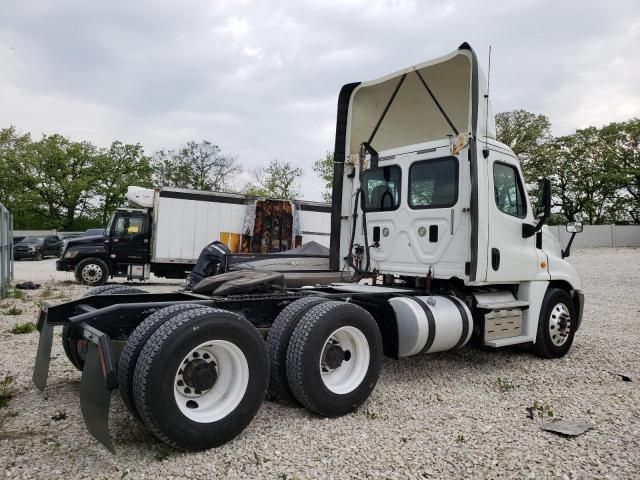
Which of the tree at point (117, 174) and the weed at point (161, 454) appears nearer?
the weed at point (161, 454)

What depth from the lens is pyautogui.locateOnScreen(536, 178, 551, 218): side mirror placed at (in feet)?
18.9

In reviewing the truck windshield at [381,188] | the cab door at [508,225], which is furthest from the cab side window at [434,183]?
the cab door at [508,225]

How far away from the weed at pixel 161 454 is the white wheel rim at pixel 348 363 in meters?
1.35

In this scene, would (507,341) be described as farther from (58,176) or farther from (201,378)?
(58,176)

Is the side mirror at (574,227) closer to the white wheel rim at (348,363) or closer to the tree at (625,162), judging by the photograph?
the white wheel rim at (348,363)

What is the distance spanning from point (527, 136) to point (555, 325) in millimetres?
37746

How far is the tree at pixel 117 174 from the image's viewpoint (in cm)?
4775

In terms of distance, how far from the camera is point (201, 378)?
339 centimetres

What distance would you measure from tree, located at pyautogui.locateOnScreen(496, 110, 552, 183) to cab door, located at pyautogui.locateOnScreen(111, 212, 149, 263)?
31.4m

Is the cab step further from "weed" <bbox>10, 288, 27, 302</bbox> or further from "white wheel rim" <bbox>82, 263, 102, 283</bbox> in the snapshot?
"white wheel rim" <bbox>82, 263, 102, 283</bbox>

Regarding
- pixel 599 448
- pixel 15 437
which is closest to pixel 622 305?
pixel 599 448

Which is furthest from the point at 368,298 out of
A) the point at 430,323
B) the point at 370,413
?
the point at 370,413

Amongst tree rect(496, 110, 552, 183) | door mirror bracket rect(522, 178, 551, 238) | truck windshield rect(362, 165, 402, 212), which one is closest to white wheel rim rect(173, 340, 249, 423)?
truck windshield rect(362, 165, 402, 212)

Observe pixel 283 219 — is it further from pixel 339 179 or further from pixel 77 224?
pixel 77 224
